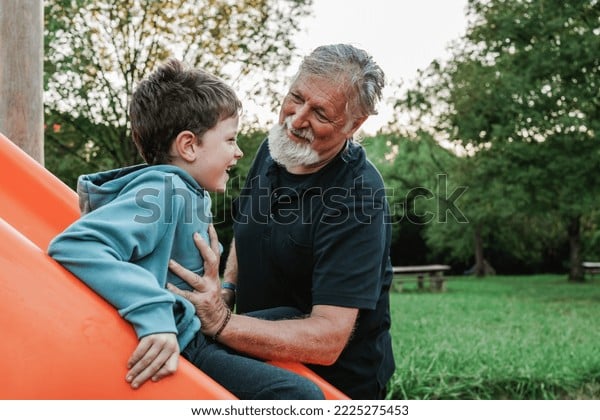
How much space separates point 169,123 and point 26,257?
56 cm

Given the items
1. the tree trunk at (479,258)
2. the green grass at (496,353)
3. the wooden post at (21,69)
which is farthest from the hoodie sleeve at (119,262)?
the tree trunk at (479,258)

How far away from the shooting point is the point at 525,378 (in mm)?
4930

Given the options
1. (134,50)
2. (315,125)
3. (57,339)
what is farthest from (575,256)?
(57,339)

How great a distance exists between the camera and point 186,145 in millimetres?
1973

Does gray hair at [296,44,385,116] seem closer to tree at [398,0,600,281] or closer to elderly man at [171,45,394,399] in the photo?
elderly man at [171,45,394,399]

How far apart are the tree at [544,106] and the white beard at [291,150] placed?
12.3 m

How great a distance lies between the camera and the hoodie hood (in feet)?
6.02

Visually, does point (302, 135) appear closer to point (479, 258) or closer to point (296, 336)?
point (296, 336)

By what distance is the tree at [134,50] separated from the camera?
11.7m

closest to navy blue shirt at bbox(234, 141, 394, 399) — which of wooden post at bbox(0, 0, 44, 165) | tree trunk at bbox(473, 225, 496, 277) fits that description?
wooden post at bbox(0, 0, 44, 165)

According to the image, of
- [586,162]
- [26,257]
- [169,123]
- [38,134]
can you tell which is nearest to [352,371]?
[169,123]

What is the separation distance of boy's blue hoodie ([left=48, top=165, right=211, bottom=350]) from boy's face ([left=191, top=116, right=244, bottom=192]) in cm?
5

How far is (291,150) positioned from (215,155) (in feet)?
1.86

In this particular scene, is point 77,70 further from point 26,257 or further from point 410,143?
point 410,143
